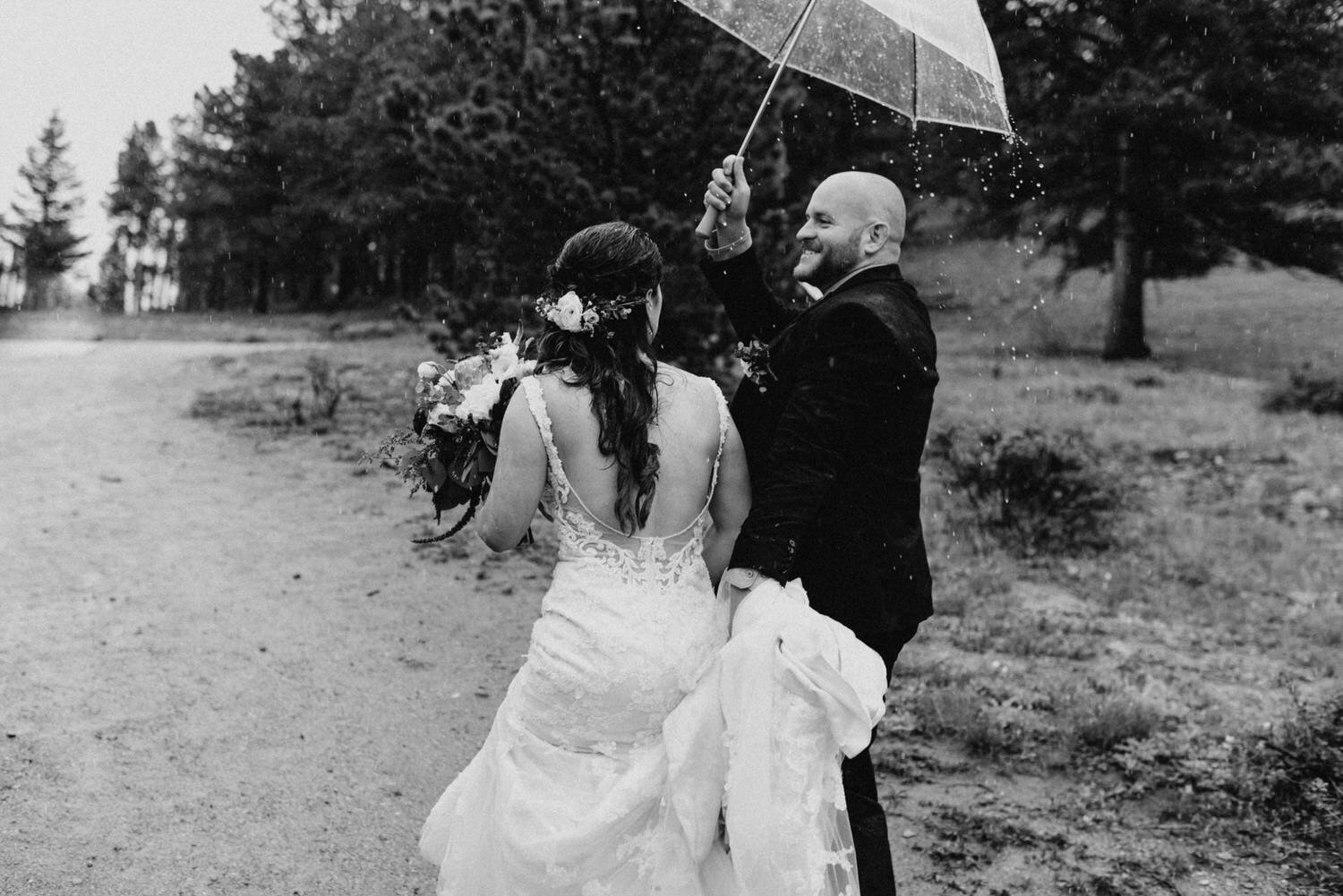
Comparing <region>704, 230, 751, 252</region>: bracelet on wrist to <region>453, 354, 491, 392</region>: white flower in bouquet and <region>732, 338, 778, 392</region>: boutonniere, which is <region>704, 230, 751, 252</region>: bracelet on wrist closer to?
<region>732, 338, 778, 392</region>: boutonniere

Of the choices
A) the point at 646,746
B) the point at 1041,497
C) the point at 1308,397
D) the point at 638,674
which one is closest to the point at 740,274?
the point at 638,674

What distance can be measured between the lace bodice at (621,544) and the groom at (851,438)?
0.51 ft

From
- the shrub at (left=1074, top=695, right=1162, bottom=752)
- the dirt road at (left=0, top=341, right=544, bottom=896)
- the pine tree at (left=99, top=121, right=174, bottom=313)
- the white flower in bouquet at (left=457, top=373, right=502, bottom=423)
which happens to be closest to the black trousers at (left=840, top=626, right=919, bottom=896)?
the white flower in bouquet at (left=457, top=373, right=502, bottom=423)

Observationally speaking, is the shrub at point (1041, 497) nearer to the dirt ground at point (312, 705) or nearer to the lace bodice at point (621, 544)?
the dirt ground at point (312, 705)

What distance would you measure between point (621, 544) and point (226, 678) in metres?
3.49

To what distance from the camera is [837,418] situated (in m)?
2.66

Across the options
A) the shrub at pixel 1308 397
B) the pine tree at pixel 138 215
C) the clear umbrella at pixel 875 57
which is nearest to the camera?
the clear umbrella at pixel 875 57

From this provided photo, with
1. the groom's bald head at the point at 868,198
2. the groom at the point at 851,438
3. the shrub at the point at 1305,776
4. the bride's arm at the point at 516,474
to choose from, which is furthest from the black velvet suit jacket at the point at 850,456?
the shrub at the point at 1305,776

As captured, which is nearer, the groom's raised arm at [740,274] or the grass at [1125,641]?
the groom's raised arm at [740,274]

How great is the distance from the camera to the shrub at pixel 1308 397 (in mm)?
14320

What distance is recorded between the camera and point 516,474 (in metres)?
2.59

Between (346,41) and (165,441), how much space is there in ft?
97.8

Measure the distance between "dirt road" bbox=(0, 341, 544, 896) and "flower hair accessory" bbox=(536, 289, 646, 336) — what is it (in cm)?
213

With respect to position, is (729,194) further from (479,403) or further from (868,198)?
(479,403)
